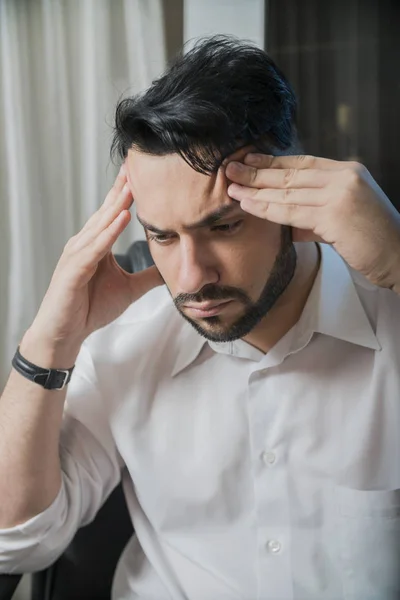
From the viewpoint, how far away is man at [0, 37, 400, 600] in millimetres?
943

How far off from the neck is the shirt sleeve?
1.10 ft

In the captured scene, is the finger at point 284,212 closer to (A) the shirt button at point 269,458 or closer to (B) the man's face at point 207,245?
(B) the man's face at point 207,245

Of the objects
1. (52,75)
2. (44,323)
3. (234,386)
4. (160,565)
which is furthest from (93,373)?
(52,75)

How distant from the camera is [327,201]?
3.01ft

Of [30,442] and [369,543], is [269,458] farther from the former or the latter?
[30,442]

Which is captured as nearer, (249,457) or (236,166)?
(236,166)

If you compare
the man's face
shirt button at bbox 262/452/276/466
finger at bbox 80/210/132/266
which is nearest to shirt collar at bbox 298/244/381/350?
Result: the man's face

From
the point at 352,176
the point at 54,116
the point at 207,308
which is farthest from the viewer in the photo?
the point at 54,116

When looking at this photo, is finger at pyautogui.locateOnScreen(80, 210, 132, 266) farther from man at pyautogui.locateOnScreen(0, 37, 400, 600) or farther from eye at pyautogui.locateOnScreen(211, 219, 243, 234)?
eye at pyautogui.locateOnScreen(211, 219, 243, 234)

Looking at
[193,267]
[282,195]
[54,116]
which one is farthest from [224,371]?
[54,116]

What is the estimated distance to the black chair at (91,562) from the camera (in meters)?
1.26

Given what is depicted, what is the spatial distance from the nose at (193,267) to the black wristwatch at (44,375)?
312 mm

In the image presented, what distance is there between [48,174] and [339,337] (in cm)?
97

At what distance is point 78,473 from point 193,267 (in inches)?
19.8
